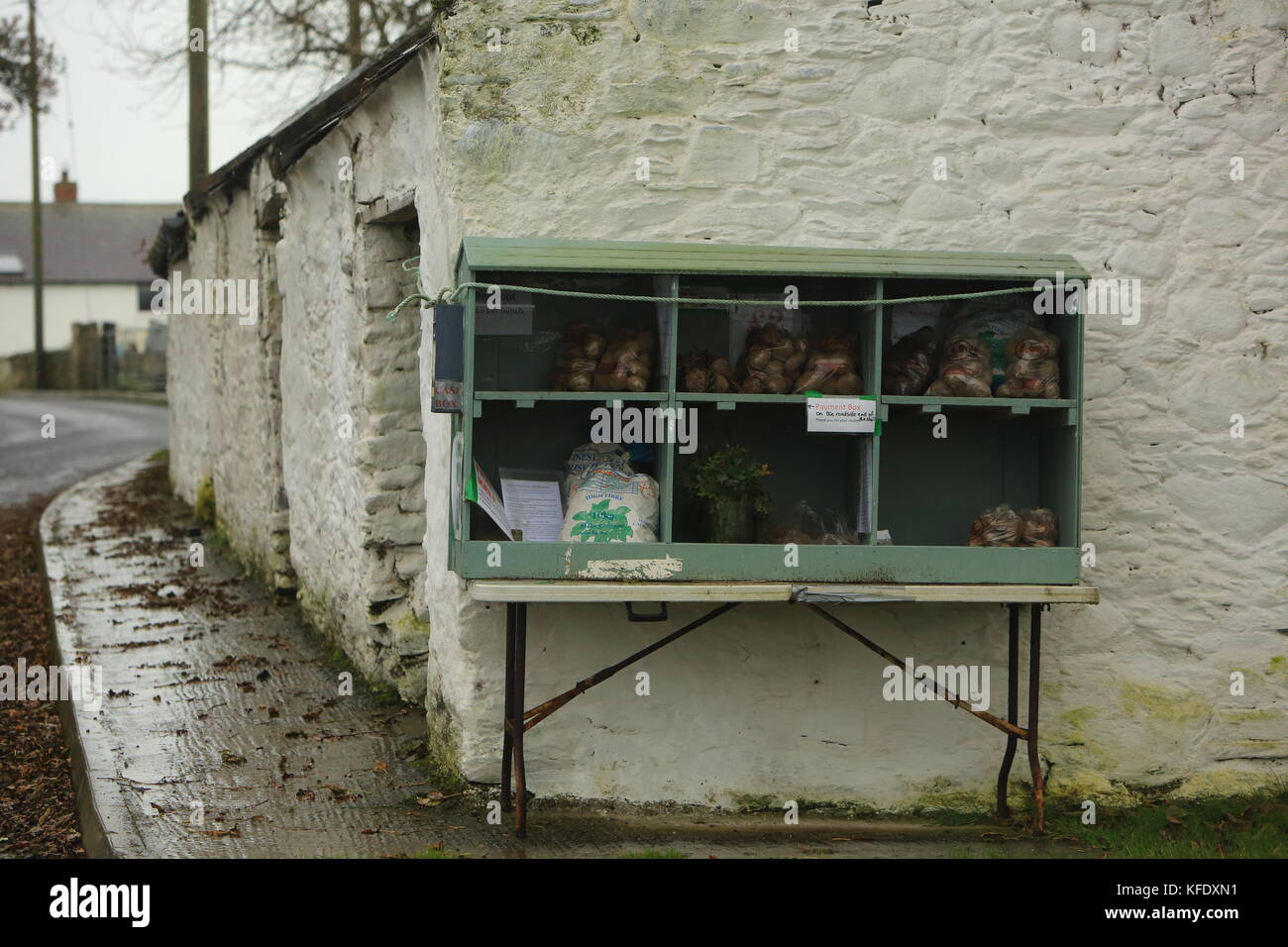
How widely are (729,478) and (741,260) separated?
2.64 feet

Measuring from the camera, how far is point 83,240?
155 ft

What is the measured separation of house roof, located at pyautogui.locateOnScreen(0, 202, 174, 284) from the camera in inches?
1794

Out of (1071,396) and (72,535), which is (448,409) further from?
(72,535)

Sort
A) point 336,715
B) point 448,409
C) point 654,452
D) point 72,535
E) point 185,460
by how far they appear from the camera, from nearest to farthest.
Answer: point 448,409 → point 654,452 → point 336,715 → point 72,535 → point 185,460

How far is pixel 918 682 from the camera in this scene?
578cm

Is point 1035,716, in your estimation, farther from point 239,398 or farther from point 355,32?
point 355,32

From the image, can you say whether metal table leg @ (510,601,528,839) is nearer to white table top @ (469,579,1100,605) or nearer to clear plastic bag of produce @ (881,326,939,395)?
white table top @ (469,579,1100,605)

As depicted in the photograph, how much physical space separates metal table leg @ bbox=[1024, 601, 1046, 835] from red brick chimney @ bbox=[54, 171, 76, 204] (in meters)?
49.4

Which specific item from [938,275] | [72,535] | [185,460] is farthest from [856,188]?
[185,460]

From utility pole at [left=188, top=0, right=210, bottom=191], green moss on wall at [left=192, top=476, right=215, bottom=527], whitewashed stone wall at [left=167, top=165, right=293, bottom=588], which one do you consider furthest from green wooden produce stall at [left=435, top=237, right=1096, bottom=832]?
utility pole at [left=188, top=0, right=210, bottom=191]

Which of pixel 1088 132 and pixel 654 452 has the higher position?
pixel 1088 132

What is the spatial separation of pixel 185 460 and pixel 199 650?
6667 mm

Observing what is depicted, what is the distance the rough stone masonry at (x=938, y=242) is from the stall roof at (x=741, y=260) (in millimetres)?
283

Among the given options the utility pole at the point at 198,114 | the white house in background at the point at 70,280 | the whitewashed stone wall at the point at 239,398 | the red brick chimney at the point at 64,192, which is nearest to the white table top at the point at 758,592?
the whitewashed stone wall at the point at 239,398
